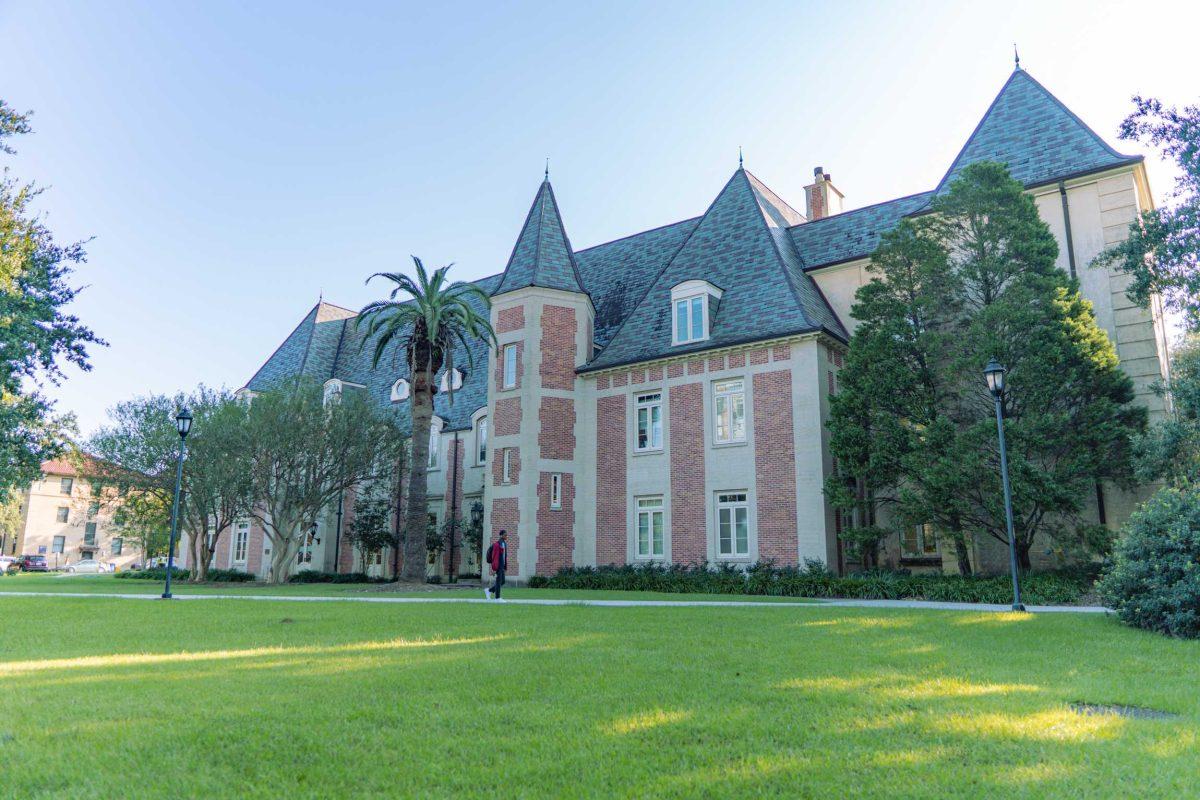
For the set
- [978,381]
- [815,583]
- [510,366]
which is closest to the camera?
[978,381]

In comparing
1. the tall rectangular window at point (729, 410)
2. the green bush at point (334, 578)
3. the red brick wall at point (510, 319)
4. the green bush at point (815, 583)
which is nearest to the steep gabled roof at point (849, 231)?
the tall rectangular window at point (729, 410)

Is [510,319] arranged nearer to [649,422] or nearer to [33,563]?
[649,422]

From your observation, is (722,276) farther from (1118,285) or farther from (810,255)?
(1118,285)

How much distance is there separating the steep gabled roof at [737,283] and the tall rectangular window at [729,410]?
1.33m

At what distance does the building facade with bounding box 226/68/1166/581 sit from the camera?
21.8 meters

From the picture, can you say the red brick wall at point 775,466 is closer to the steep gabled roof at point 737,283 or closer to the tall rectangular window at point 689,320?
the steep gabled roof at point 737,283

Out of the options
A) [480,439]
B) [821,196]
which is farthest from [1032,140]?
[480,439]

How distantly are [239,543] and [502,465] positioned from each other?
66.7 feet

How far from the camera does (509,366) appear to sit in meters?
27.8

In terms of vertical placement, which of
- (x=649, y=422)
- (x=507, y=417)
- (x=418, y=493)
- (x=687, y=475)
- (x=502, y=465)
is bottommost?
(x=418, y=493)

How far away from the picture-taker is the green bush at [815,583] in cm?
1711

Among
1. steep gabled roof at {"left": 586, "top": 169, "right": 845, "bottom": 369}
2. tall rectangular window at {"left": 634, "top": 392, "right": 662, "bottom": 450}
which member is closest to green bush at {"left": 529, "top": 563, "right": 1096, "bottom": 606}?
tall rectangular window at {"left": 634, "top": 392, "right": 662, "bottom": 450}

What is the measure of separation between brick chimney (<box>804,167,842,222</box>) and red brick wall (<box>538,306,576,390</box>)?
10.8 metres

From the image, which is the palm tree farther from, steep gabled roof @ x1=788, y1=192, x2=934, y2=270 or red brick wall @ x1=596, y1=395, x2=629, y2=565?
steep gabled roof @ x1=788, y1=192, x2=934, y2=270
